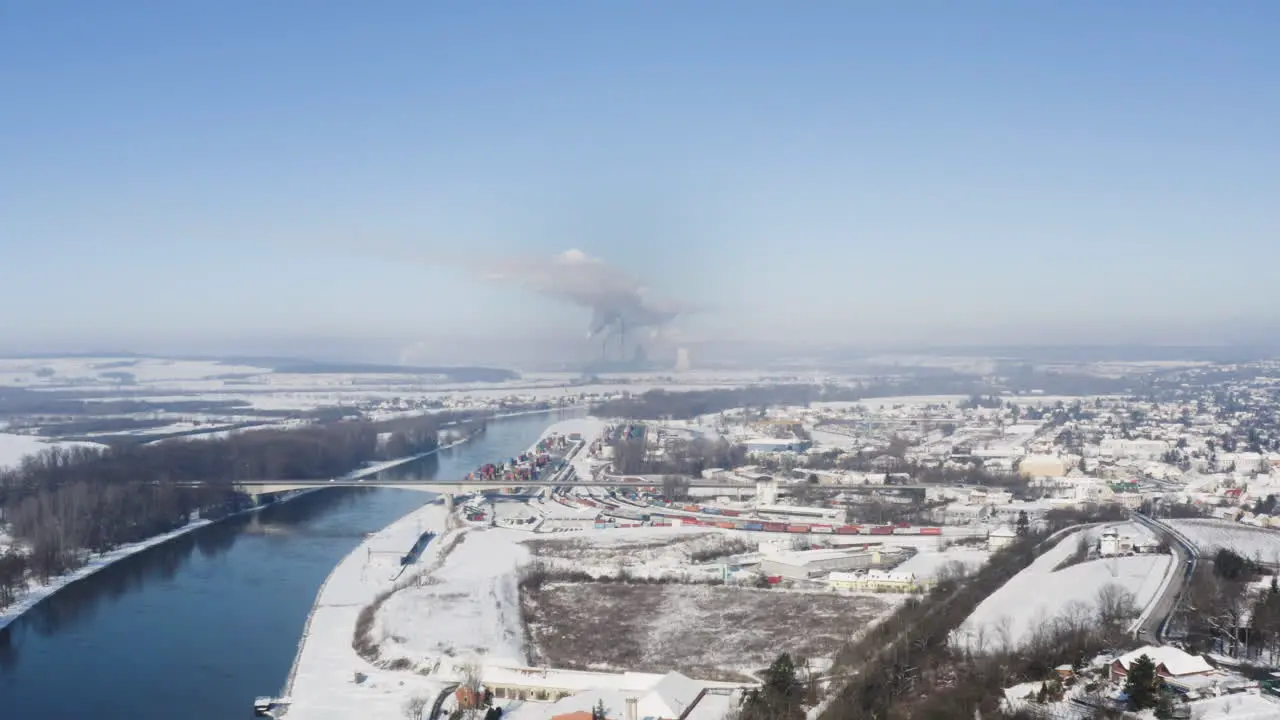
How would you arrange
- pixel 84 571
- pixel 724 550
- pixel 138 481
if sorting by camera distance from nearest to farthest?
pixel 84 571, pixel 724 550, pixel 138 481

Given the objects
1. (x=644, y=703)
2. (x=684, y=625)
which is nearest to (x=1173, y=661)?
(x=644, y=703)

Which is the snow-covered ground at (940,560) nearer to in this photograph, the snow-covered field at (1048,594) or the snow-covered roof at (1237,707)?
the snow-covered field at (1048,594)

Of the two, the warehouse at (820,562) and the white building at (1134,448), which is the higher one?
the white building at (1134,448)

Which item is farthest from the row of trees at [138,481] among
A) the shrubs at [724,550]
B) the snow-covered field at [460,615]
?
the shrubs at [724,550]

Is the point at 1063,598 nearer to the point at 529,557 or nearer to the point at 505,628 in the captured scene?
the point at 505,628

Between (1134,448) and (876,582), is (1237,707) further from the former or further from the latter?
(1134,448)

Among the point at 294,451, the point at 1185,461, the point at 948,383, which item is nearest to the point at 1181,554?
the point at 1185,461

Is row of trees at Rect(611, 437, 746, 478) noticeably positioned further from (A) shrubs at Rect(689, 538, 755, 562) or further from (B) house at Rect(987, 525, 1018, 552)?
(B) house at Rect(987, 525, 1018, 552)

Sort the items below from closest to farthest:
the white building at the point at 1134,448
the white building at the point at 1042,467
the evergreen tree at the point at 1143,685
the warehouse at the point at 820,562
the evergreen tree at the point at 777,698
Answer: the evergreen tree at the point at 1143,685
the evergreen tree at the point at 777,698
the warehouse at the point at 820,562
the white building at the point at 1042,467
the white building at the point at 1134,448
